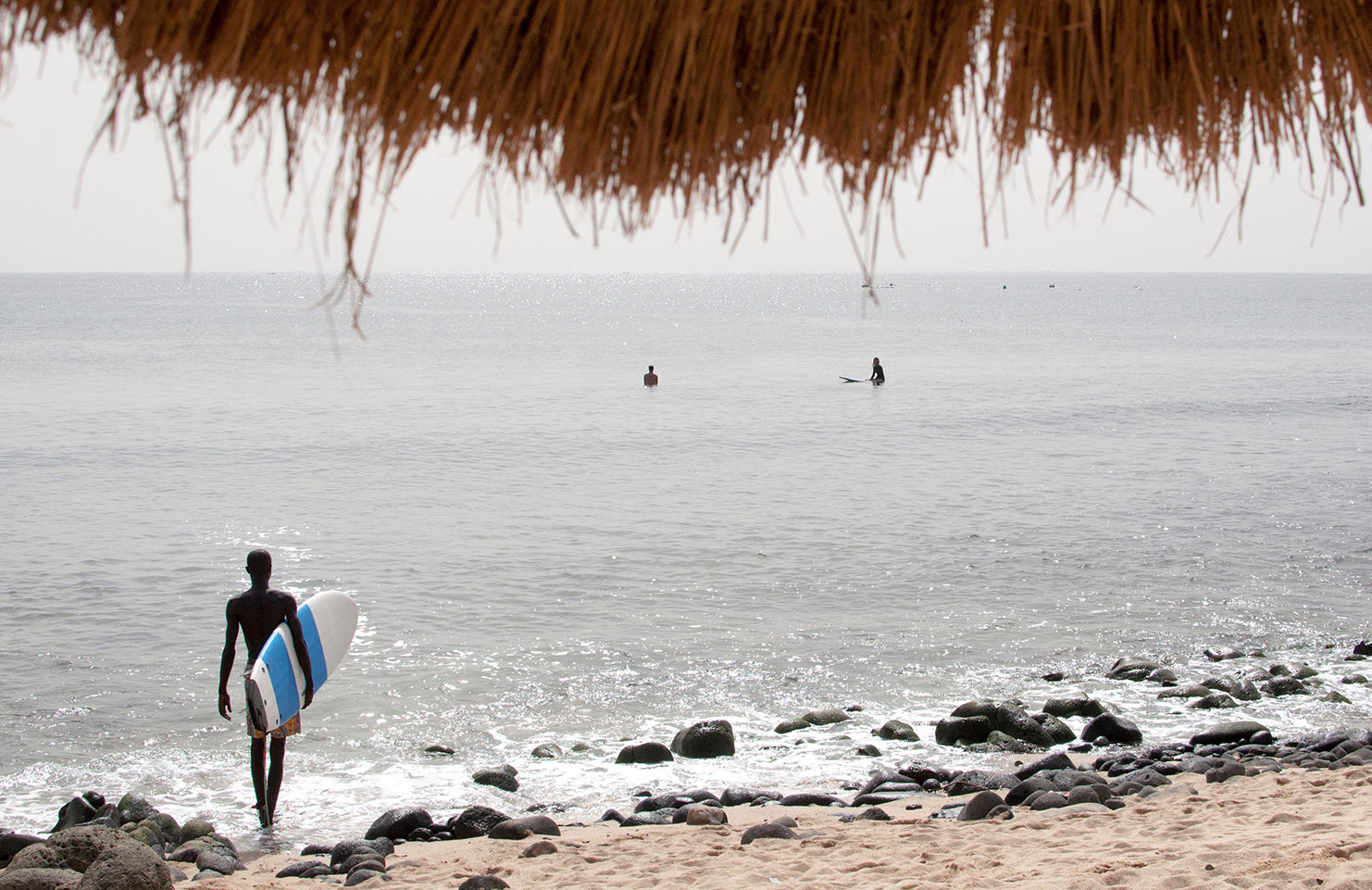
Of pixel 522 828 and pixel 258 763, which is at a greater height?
pixel 258 763

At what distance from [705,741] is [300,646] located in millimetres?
3110

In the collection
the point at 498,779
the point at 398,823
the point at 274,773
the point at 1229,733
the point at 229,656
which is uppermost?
the point at 229,656

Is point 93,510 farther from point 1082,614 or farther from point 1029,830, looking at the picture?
point 1029,830

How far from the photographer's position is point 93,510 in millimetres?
16859

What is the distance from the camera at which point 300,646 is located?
5.54m

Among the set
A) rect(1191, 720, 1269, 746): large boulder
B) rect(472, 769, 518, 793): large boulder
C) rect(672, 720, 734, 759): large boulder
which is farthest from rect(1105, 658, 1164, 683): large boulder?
rect(472, 769, 518, 793): large boulder

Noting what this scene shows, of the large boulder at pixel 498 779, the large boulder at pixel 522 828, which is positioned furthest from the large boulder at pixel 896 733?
the large boulder at pixel 522 828

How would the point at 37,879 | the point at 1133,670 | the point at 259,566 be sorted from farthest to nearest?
1. the point at 1133,670
2. the point at 259,566
3. the point at 37,879

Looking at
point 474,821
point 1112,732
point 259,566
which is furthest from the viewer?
point 1112,732

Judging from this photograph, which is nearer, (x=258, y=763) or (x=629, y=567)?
(x=258, y=763)

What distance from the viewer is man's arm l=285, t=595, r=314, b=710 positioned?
555 cm

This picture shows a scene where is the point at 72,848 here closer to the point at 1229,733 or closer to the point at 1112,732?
the point at 1112,732

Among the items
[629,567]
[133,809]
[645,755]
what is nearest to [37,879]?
[133,809]

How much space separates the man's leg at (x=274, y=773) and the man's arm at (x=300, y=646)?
0.62m
